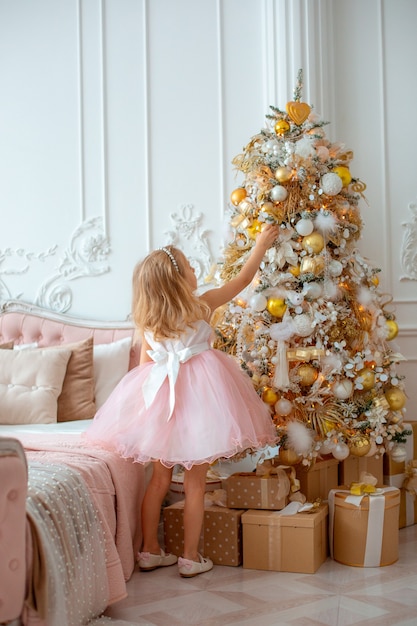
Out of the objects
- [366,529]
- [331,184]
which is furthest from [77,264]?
[366,529]

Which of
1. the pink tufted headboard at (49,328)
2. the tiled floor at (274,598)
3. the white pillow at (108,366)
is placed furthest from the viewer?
the pink tufted headboard at (49,328)

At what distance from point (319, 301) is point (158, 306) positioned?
0.73m

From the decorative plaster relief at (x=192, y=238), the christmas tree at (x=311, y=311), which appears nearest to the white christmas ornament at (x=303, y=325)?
the christmas tree at (x=311, y=311)

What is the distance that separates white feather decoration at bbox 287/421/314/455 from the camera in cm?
314

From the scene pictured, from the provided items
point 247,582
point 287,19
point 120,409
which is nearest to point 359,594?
point 247,582

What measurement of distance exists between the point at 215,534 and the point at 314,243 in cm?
130

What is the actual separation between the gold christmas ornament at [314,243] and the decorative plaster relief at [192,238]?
3.55 ft

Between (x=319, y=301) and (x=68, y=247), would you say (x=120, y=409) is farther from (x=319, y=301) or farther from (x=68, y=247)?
(x=68, y=247)

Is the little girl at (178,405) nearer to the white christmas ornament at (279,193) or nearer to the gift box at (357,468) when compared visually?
the white christmas ornament at (279,193)

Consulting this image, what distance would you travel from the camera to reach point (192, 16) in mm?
4328

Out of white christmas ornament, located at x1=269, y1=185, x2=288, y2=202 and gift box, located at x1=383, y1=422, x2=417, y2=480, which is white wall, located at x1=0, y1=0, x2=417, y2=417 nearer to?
gift box, located at x1=383, y1=422, x2=417, y2=480

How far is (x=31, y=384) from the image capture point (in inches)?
146

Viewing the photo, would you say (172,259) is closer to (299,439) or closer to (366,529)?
(299,439)

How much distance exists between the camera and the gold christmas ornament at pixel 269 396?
127 inches
